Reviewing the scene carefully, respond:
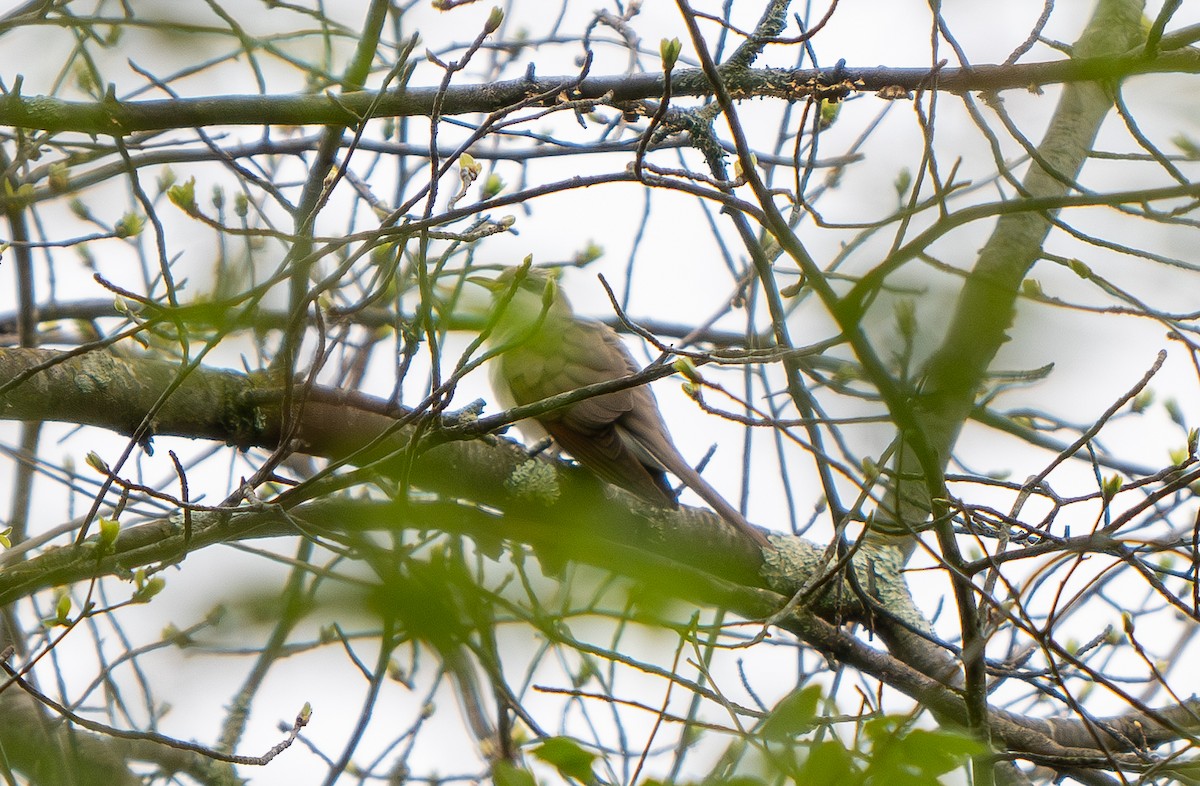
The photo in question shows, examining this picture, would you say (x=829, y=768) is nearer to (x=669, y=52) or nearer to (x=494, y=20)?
(x=669, y=52)

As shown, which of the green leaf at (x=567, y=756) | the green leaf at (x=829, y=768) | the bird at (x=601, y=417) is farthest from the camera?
the bird at (x=601, y=417)

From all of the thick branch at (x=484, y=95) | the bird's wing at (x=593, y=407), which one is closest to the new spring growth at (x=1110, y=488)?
the thick branch at (x=484, y=95)

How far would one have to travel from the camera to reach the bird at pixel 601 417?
13.8 ft

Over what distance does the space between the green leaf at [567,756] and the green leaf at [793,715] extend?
191 millimetres

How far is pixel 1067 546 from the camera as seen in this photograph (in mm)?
→ 2201

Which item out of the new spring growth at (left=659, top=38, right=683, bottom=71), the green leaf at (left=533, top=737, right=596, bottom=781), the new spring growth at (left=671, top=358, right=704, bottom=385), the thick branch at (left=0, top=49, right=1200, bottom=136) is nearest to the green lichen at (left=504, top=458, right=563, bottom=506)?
the thick branch at (left=0, top=49, right=1200, bottom=136)

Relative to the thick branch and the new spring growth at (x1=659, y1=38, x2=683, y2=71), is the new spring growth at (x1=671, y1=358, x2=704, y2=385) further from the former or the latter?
the thick branch

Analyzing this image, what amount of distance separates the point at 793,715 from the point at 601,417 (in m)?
3.65

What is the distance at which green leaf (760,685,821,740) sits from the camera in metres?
1.09

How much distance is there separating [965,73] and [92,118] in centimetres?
181

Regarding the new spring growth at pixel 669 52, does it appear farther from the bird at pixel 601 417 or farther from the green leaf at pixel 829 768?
the green leaf at pixel 829 768

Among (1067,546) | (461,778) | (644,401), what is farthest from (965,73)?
(644,401)

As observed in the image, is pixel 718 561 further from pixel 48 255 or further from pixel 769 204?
pixel 48 255

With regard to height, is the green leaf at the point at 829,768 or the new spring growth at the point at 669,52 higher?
the new spring growth at the point at 669,52
